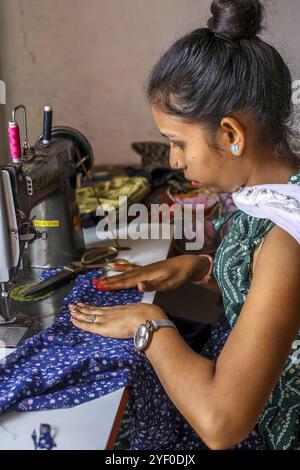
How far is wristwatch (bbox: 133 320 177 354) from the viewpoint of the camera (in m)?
1.13

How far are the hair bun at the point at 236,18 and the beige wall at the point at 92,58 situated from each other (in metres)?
1.25

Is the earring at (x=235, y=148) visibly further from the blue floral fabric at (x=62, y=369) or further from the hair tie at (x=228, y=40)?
the blue floral fabric at (x=62, y=369)

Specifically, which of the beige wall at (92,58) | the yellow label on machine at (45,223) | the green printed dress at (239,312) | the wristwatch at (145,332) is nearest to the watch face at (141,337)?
the wristwatch at (145,332)

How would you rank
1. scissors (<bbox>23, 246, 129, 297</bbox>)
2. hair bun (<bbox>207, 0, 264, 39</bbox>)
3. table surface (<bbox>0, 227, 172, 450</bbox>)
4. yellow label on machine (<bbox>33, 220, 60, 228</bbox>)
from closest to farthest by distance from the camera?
Answer: table surface (<bbox>0, 227, 172, 450</bbox>)
hair bun (<bbox>207, 0, 264, 39</bbox>)
scissors (<bbox>23, 246, 129, 297</bbox>)
yellow label on machine (<bbox>33, 220, 60, 228</bbox>)

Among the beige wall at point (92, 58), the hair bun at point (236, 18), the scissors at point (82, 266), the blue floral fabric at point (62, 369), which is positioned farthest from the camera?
the beige wall at point (92, 58)

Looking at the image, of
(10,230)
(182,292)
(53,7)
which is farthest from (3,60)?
(10,230)

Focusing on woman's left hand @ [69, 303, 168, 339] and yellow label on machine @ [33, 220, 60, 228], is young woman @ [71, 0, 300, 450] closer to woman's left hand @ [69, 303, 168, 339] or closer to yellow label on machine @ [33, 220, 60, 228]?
woman's left hand @ [69, 303, 168, 339]

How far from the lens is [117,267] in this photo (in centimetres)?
157

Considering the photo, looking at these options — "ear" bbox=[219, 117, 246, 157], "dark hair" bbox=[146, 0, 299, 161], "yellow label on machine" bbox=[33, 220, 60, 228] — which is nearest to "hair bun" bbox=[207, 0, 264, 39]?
"dark hair" bbox=[146, 0, 299, 161]

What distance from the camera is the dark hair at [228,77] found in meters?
1.10

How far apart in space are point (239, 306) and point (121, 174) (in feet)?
4.13

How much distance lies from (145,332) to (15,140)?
50 cm

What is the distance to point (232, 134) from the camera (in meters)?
1.10

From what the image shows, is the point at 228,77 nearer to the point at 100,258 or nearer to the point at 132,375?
the point at 132,375
